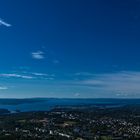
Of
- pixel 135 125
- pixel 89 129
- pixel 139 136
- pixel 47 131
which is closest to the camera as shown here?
pixel 139 136

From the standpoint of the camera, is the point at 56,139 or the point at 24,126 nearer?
the point at 56,139

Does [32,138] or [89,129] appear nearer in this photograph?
[32,138]

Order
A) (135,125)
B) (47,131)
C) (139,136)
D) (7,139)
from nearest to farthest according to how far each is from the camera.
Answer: (7,139) < (139,136) < (47,131) < (135,125)

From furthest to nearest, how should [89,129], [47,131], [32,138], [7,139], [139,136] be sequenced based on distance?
[89,129]
[47,131]
[139,136]
[32,138]
[7,139]

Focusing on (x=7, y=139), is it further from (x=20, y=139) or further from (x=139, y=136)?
(x=139, y=136)

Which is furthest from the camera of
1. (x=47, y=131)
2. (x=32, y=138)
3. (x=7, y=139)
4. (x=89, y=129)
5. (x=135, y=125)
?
(x=135, y=125)

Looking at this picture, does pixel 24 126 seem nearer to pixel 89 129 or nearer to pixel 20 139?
pixel 89 129

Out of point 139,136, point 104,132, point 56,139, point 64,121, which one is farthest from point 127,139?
point 64,121

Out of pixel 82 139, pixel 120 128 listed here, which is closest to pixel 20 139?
pixel 82 139
